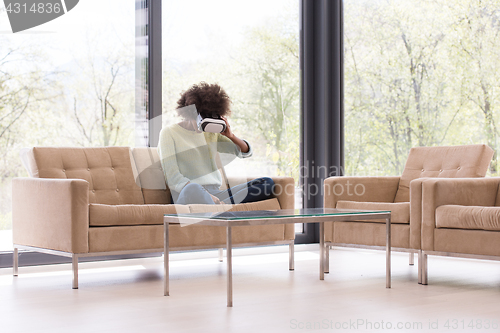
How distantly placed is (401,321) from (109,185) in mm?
2233

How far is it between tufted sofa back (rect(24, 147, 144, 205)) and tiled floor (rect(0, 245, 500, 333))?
0.51 m

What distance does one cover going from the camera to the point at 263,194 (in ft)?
12.8

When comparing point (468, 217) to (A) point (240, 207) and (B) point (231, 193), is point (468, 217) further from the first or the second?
(B) point (231, 193)

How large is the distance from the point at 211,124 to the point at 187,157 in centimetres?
29

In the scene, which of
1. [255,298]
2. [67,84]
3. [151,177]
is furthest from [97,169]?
[255,298]

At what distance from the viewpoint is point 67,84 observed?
4168mm

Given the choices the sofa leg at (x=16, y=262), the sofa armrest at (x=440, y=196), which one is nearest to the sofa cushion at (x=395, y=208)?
the sofa armrest at (x=440, y=196)

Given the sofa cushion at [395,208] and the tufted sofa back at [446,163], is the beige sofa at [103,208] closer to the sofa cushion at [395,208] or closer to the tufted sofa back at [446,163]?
the sofa cushion at [395,208]

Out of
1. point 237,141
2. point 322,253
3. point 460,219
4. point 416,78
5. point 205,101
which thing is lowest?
point 322,253

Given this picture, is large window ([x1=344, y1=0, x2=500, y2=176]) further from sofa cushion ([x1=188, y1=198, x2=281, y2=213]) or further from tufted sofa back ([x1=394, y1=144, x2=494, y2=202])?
sofa cushion ([x1=188, y1=198, x2=281, y2=213])

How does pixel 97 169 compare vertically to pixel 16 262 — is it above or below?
above

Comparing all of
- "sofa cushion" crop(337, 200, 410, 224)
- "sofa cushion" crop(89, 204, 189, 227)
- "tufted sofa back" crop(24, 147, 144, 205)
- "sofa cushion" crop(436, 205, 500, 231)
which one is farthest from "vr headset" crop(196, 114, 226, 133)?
"sofa cushion" crop(436, 205, 500, 231)

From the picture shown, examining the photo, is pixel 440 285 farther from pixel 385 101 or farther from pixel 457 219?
pixel 385 101

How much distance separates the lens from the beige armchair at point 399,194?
3385 mm
